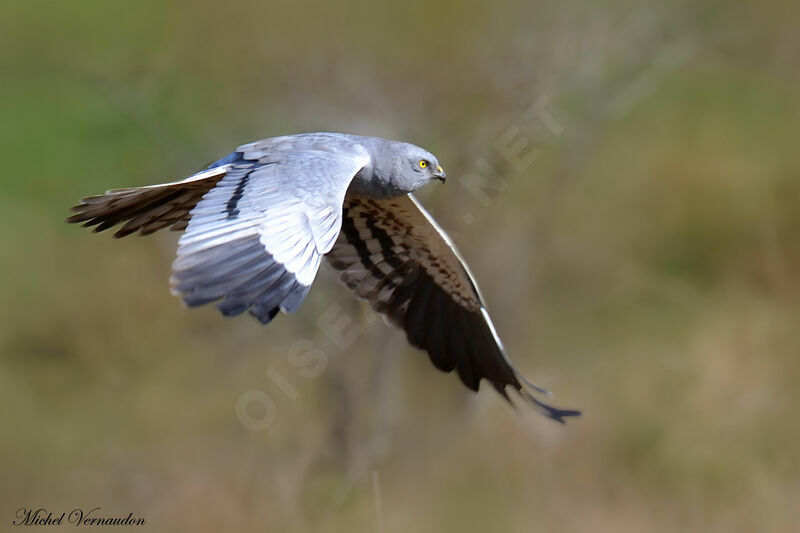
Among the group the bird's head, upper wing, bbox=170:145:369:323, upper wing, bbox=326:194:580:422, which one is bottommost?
upper wing, bbox=326:194:580:422

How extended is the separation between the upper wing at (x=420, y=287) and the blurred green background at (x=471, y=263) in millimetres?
2706

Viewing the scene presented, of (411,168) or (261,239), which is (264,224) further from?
(411,168)

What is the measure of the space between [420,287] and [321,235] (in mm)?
2071

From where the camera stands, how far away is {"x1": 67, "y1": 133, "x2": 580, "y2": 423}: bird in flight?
4129 millimetres

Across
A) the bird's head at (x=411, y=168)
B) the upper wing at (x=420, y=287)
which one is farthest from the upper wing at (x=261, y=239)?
the upper wing at (x=420, y=287)

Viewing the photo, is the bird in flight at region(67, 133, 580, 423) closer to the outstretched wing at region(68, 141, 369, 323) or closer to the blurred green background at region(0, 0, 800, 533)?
the outstretched wing at region(68, 141, 369, 323)
